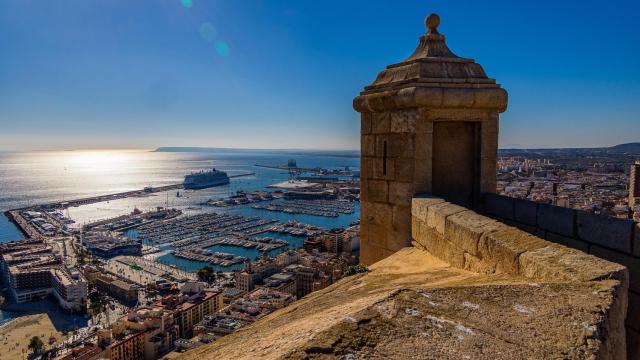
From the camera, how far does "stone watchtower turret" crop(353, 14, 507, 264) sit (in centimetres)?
331

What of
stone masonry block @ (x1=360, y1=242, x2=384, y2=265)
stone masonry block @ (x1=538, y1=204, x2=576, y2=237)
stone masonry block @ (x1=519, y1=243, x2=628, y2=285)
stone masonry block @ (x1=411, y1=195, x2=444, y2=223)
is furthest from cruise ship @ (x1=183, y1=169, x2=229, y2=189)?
stone masonry block @ (x1=519, y1=243, x2=628, y2=285)

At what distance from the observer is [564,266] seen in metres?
1.59

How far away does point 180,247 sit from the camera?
133 ft

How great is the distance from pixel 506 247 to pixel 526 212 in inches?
55.6

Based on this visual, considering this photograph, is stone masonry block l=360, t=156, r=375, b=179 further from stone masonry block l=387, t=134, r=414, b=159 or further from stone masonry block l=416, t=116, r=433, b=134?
stone masonry block l=416, t=116, r=433, b=134

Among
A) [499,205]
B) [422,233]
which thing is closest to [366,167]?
[422,233]

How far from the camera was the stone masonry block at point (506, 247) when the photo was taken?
1843 mm

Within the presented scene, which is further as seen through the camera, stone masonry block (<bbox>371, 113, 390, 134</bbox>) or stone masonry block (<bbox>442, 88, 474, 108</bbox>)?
stone masonry block (<bbox>371, 113, 390, 134</bbox>)

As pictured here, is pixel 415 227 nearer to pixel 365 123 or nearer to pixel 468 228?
pixel 468 228

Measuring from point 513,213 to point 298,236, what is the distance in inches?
1680

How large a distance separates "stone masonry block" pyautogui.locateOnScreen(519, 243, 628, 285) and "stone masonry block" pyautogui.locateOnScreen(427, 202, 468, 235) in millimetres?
841

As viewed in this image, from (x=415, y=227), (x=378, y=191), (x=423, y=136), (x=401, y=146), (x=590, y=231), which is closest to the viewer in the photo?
(x=590, y=231)

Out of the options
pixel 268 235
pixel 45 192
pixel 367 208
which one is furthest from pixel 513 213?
pixel 45 192

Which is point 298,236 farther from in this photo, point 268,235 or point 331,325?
point 331,325
